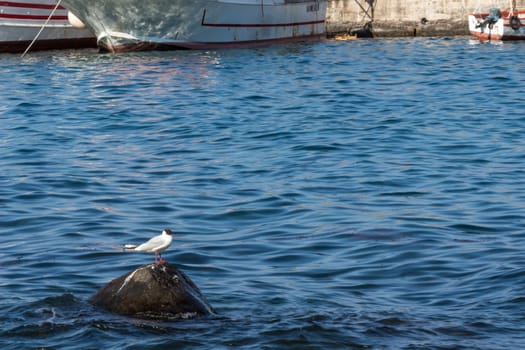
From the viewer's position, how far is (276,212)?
531 inches

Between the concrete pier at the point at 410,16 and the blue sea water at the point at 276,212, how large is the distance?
786 inches

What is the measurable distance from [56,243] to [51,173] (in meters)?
4.42

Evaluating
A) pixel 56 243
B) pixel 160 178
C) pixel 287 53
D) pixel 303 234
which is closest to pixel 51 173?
pixel 160 178

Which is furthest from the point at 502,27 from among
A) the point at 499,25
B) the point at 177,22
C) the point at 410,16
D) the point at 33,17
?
the point at 33,17

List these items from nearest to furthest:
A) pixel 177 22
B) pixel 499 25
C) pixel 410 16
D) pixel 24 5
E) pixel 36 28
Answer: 1. pixel 24 5
2. pixel 177 22
3. pixel 36 28
4. pixel 499 25
5. pixel 410 16

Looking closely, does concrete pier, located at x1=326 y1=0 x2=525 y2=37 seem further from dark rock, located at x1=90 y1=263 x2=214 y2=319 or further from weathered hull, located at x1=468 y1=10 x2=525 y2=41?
dark rock, located at x1=90 y1=263 x2=214 y2=319

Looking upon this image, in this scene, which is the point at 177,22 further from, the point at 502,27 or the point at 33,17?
the point at 502,27

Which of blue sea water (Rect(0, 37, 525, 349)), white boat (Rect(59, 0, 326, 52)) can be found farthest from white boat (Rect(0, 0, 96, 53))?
blue sea water (Rect(0, 37, 525, 349))

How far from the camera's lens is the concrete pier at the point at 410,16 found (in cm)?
4753

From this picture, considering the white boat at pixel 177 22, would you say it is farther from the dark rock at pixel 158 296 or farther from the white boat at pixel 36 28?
the dark rock at pixel 158 296

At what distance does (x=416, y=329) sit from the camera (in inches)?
348

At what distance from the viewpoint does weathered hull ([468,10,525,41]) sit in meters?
44.3

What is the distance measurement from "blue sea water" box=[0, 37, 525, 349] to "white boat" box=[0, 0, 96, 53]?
11817 mm

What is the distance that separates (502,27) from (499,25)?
190mm
